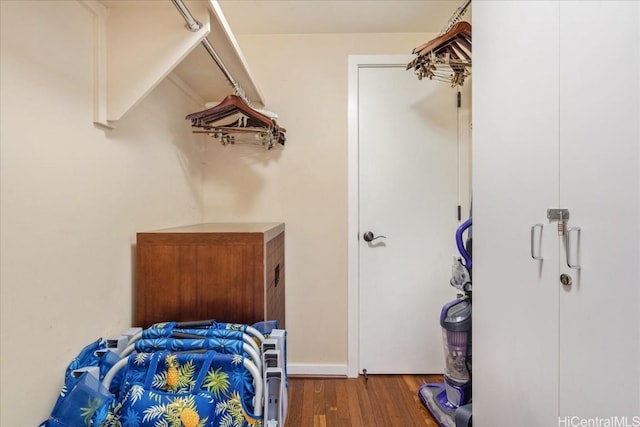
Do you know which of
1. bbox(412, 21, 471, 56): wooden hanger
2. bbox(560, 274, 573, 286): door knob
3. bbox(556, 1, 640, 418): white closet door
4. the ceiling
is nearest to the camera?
bbox(556, 1, 640, 418): white closet door

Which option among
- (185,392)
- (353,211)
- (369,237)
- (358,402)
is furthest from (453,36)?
(358,402)

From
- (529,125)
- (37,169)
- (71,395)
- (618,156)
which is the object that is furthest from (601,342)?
(37,169)

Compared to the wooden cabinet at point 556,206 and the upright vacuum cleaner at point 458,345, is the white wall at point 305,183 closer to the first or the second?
the upright vacuum cleaner at point 458,345

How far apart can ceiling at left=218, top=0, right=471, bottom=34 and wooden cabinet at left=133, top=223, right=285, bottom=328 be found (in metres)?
1.47

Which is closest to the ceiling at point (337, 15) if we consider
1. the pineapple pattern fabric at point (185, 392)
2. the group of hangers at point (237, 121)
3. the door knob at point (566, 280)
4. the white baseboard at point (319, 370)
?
the group of hangers at point (237, 121)

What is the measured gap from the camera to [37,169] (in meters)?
0.88

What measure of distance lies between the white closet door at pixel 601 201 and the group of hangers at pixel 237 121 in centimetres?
131

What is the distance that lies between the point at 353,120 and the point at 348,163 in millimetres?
305

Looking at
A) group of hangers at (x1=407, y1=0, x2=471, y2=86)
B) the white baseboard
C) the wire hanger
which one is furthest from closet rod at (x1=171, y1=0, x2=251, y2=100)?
the white baseboard

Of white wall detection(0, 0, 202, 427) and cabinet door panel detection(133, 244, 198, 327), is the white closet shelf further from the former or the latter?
cabinet door panel detection(133, 244, 198, 327)

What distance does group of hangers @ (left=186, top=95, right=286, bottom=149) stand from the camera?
158 cm

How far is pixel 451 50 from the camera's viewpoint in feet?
5.47

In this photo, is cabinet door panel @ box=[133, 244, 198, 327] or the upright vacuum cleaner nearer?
cabinet door panel @ box=[133, 244, 198, 327]

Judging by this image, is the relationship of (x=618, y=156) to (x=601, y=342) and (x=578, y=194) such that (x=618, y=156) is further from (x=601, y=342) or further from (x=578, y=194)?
(x=601, y=342)
